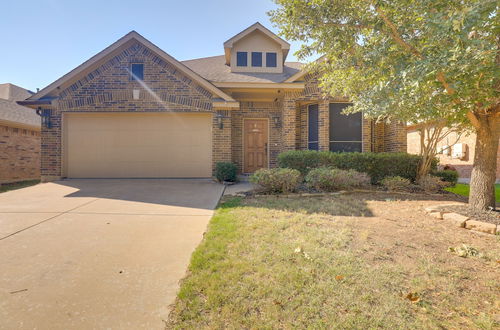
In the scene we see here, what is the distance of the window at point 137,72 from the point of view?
8.73 metres

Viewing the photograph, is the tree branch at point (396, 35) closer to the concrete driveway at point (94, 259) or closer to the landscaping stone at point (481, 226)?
the landscaping stone at point (481, 226)

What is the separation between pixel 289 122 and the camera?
29.5 ft

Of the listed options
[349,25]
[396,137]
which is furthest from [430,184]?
[349,25]

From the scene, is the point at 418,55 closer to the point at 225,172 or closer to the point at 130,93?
the point at 225,172

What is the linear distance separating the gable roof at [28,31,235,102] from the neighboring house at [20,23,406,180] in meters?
0.03

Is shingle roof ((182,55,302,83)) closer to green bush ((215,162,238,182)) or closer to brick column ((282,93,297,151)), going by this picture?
brick column ((282,93,297,151))

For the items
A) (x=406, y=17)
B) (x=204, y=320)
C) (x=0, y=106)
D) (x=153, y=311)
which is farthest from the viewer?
(x=0, y=106)

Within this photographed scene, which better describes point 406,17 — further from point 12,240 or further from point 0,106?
point 0,106

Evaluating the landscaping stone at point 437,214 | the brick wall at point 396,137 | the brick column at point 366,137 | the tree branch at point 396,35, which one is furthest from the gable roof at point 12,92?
the landscaping stone at point 437,214

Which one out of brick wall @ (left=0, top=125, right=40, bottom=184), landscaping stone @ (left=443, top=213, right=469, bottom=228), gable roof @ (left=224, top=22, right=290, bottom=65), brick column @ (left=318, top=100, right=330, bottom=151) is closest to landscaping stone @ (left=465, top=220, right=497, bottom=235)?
landscaping stone @ (left=443, top=213, right=469, bottom=228)

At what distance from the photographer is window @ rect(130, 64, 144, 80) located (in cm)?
873

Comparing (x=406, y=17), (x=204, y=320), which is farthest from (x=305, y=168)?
(x=204, y=320)

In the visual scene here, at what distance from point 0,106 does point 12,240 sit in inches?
460

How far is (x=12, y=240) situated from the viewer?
316 centimetres
